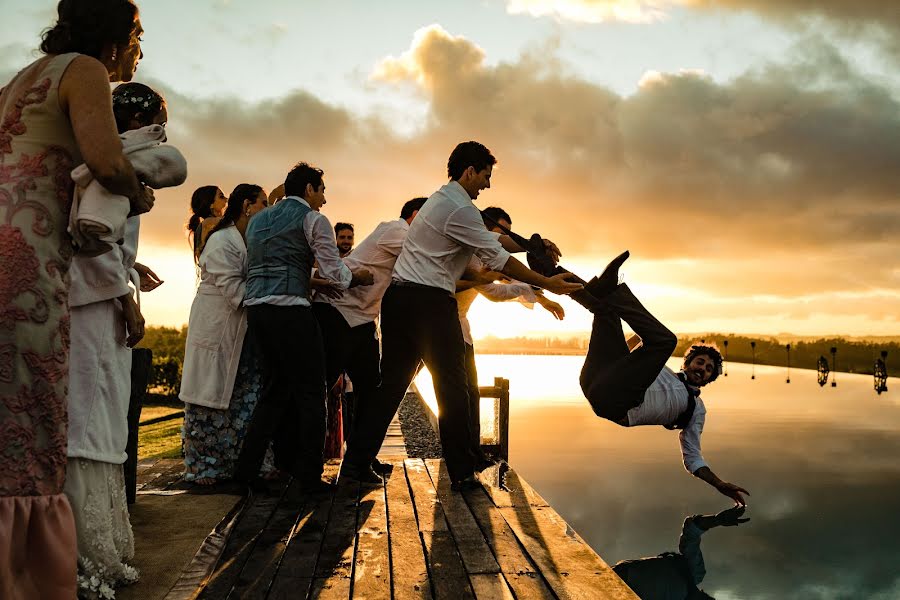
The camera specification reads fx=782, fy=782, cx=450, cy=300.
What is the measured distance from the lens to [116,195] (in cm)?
249

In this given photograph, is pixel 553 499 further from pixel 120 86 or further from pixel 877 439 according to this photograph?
pixel 877 439

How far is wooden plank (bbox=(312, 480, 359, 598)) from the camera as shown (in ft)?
9.23

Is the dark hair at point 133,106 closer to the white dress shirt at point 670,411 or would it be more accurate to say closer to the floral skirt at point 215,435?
the floral skirt at point 215,435

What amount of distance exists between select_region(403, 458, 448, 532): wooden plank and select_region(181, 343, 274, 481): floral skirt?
1.08m

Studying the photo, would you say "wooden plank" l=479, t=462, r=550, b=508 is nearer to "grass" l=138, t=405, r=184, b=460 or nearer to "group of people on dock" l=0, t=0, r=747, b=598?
"group of people on dock" l=0, t=0, r=747, b=598

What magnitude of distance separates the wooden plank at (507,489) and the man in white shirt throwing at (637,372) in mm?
665

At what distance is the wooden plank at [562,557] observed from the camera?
2803 millimetres

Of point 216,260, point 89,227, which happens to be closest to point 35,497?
point 89,227

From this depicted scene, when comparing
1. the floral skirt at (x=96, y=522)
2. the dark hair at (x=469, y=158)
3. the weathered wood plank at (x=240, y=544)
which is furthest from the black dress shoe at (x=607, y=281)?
the floral skirt at (x=96, y=522)

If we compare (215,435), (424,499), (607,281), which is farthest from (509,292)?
(215,435)

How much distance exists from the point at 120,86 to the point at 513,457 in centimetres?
643

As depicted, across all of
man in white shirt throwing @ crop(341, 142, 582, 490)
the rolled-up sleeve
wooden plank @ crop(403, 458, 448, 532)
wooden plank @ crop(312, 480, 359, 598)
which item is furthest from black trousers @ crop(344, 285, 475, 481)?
wooden plank @ crop(312, 480, 359, 598)

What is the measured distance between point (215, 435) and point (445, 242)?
181 cm

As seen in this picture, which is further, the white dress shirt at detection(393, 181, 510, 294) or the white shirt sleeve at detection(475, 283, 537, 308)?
the white shirt sleeve at detection(475, 283, 537, 308)
